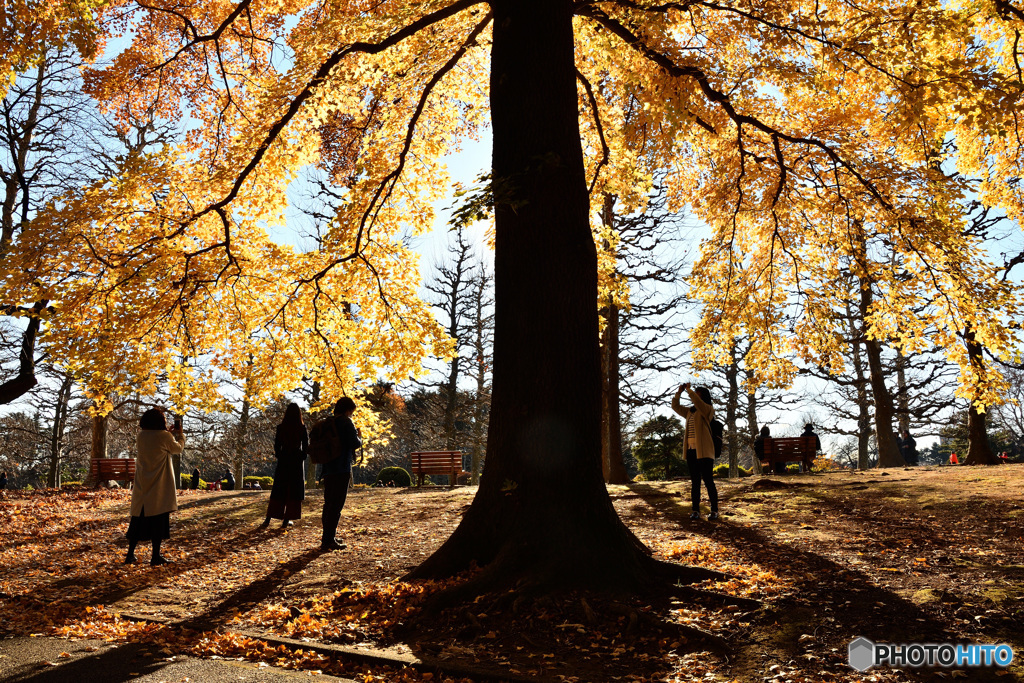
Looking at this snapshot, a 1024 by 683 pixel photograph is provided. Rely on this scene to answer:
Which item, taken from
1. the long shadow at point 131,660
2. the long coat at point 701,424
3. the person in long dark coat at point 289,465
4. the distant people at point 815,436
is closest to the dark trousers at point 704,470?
the long coat at point 701,424

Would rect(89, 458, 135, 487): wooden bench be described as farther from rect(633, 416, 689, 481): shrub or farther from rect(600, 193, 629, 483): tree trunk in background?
rect(633, 416, 689, 481): shrub

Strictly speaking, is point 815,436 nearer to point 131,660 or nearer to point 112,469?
point 131,660

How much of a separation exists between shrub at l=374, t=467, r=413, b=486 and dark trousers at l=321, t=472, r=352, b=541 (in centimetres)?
1607

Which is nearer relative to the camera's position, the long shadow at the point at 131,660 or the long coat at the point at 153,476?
the long shadow at the point at 131,660

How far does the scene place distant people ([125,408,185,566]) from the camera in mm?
7453

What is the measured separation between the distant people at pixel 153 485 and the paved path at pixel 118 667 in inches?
118

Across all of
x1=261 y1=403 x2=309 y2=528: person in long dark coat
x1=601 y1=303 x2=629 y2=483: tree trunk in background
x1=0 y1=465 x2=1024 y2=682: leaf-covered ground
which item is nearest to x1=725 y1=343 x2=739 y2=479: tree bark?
x1=601 y1=303 x2=629 y2=483: tree trunk in background

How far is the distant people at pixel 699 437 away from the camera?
865 centimetres

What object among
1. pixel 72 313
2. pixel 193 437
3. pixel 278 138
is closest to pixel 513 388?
pixel 278 138

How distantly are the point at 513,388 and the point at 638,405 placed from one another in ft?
53.5

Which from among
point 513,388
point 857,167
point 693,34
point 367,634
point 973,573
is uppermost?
point 693,34

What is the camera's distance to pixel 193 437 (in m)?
30.2

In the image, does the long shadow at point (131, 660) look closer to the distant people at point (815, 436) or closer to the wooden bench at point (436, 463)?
the wooden bench at point (436, 463)

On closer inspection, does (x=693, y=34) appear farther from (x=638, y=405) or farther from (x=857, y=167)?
(x=638, y=405)
